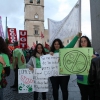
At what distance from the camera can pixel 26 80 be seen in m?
4.80

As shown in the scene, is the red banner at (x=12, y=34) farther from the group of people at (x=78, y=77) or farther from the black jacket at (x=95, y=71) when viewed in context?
the black jacket at (x=95, y=71)

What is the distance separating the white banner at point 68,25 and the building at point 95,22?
0.68m

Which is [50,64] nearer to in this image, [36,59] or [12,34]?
[36,59]

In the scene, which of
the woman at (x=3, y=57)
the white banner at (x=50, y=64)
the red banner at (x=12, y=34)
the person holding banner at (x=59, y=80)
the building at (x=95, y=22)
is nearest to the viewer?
the woman at (x=3, y=57)

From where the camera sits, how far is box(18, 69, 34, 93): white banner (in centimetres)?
475

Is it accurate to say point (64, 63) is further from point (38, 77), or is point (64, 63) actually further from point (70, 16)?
point (70, 16)

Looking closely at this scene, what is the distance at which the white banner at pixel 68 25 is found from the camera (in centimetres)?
471

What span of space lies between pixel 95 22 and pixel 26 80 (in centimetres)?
233

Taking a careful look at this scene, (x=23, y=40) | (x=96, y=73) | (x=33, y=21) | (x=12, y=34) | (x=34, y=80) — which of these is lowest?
(x=34, y=80)

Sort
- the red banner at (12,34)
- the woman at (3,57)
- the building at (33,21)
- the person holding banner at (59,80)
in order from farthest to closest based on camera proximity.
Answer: the building at (33,21)
the red banner at (12,34)
the person holding banner at (59,80)
the woman at (3,57)

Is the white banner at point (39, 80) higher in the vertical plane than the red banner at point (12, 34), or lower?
lower

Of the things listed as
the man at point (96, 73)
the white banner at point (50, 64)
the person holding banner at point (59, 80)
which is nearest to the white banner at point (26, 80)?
the white banner at point (50, 64)

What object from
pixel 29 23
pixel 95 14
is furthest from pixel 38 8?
pixel 95 14

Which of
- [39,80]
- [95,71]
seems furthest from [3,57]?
[95,71]
